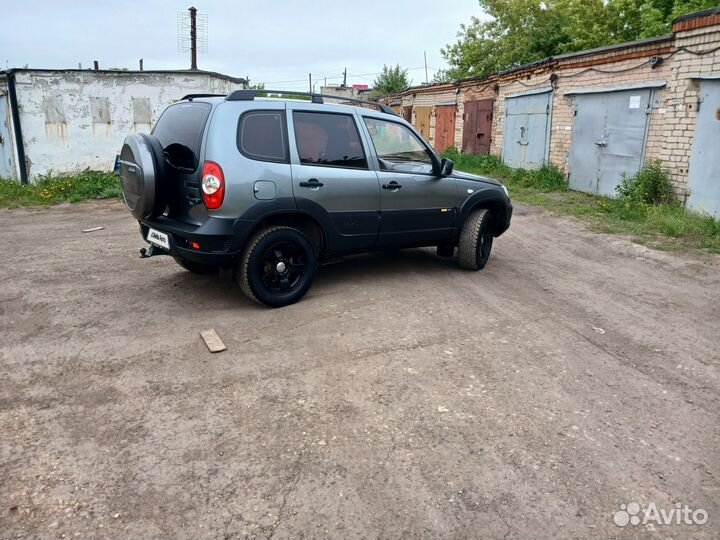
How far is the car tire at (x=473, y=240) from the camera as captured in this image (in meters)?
6.19

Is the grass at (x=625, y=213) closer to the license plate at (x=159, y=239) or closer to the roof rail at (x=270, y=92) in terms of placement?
the roof rail at (x=270, y=92)

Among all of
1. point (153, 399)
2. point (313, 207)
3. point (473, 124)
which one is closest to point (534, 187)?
point (473, 124)

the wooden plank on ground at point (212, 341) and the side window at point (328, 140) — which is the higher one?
the side window at point (328, 140)

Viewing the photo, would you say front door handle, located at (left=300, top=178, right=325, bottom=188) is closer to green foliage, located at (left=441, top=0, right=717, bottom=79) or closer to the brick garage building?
the brick garage building

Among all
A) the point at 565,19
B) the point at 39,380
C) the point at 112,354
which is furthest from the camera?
the point at 565,19

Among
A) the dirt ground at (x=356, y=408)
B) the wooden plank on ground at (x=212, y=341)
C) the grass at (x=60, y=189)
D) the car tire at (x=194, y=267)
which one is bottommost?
the dirt ground at (x=356, y=408)

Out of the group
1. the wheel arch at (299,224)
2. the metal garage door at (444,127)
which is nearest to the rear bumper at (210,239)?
the wheel arch at (299,224)

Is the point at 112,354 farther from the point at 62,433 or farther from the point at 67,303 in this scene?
the point at 67,303

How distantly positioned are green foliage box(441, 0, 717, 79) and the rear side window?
19169 millimetres

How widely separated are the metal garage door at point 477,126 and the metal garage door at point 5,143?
13465mm

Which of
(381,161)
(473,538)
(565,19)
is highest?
(565,19)

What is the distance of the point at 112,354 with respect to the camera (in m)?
4.02

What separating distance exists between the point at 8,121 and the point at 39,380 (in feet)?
37.7

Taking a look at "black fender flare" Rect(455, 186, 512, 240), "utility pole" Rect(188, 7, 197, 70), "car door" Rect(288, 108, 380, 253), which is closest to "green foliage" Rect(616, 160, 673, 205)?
"black fender flare" Rect(455, 186, 512, 240)
